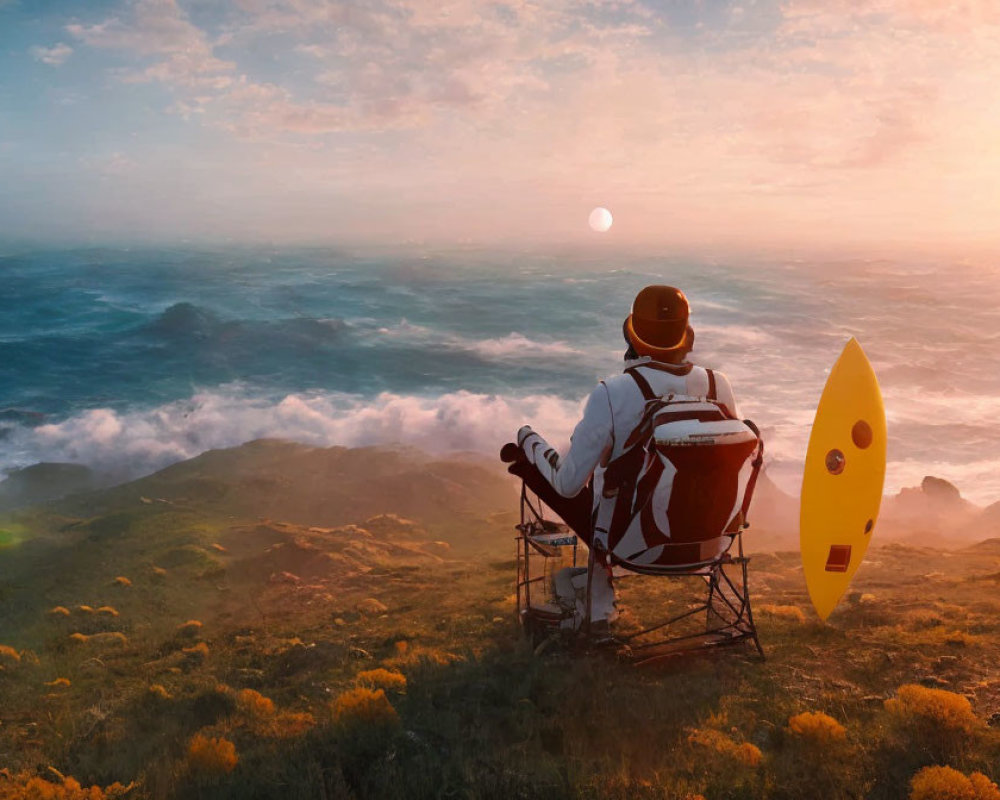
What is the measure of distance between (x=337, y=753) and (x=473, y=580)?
34.8ft

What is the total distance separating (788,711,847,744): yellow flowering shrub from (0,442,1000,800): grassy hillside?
0.6 inches

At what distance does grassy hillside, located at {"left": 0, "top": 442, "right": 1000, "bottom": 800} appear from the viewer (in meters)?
4.50

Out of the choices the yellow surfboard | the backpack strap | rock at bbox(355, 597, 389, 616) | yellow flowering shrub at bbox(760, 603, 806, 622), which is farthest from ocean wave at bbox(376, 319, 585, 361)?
the backpack strap

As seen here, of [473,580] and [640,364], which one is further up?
[640,364]

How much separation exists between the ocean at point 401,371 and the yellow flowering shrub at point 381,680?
2590 inches

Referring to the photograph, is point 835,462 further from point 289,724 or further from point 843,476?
point 289,724

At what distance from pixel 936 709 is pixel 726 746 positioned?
1772mm

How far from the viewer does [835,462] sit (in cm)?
705

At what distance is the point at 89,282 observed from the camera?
194 meters

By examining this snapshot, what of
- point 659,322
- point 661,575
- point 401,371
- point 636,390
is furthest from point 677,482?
point 401,371

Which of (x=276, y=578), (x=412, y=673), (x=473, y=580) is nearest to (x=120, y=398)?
(x=276, y=578)

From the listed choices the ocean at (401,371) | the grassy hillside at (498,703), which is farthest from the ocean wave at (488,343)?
the grassy hillside at (498,703)

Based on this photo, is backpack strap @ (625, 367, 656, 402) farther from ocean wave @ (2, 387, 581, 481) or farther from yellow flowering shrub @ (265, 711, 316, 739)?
ocean wave @ (2, 387, 581, 481)

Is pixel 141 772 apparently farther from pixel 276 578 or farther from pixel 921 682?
pixel 276 578
